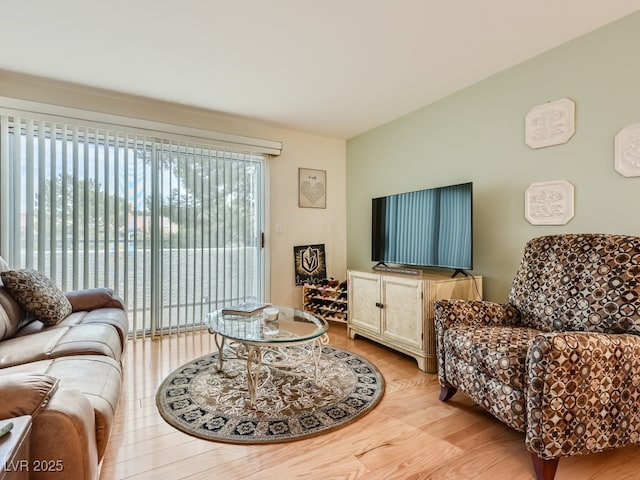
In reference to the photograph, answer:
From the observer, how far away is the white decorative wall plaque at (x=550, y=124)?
2203 millimetres

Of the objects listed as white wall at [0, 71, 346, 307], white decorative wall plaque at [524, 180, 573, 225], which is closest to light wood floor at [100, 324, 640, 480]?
white decorative wall plaque at [524, 180, 573, 225]

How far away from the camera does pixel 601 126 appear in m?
2.06

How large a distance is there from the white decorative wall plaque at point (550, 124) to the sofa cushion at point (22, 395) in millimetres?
2963

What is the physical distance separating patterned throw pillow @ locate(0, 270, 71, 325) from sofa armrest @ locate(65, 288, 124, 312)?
0.99 ft

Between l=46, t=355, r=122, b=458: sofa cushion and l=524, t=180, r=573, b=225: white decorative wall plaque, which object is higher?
l=524, t=180, r=573, b=225: white decorative wall plaque

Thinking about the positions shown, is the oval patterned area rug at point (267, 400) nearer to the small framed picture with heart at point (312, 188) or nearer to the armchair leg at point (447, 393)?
the armchair leg at point (447, 393)

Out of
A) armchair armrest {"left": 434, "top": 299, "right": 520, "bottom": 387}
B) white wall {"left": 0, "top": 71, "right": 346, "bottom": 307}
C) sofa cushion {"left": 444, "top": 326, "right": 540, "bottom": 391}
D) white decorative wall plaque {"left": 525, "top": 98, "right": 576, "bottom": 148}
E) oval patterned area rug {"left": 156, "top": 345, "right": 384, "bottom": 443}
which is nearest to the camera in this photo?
sofa cushion {"left": 444, "top": 326, "right": 540, "bottom": 391}

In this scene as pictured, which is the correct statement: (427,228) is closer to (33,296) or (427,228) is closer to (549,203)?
(549,203)

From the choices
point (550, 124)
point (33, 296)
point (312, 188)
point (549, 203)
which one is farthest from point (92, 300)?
point (550, 124)

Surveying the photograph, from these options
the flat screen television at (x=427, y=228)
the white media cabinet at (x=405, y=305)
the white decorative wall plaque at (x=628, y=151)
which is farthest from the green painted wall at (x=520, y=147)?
the white media cabinet at (x=405, y=305)

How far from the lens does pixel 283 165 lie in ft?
12.9

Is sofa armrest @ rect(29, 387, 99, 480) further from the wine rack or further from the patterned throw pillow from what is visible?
the wine rack

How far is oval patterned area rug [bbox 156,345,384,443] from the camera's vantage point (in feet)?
5.65

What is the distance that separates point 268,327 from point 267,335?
189 millimetres
